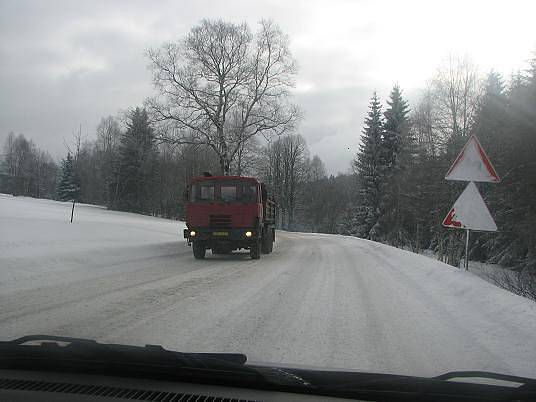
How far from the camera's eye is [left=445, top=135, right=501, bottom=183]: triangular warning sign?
9.02 m

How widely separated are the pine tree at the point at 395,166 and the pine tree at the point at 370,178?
586 mm

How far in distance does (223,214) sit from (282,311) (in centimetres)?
906

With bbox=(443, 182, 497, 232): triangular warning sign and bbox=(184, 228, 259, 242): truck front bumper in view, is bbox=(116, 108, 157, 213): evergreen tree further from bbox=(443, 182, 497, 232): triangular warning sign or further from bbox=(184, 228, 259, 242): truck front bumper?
bbox=(443, 182, 497, 232): triangular warning sign

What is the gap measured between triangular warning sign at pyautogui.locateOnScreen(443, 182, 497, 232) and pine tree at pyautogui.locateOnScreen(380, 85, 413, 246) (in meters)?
28.9

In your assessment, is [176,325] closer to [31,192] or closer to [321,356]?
[321,356]

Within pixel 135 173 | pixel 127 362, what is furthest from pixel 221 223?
pixel 135 173

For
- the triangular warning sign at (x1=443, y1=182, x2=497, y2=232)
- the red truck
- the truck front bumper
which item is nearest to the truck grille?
the red truck

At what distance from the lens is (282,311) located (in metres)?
6.99

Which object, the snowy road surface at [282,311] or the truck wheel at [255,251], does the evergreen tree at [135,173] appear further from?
the snowy road surface at [282,311]

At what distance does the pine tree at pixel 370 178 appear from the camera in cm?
4584

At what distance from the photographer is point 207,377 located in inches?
120

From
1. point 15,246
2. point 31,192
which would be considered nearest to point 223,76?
point 15,246

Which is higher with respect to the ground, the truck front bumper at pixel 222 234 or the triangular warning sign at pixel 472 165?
the triangular warning sign at pixel 472 165

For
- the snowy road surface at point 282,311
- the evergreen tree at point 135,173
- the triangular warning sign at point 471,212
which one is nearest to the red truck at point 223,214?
the snowy road surface at point 282,311
